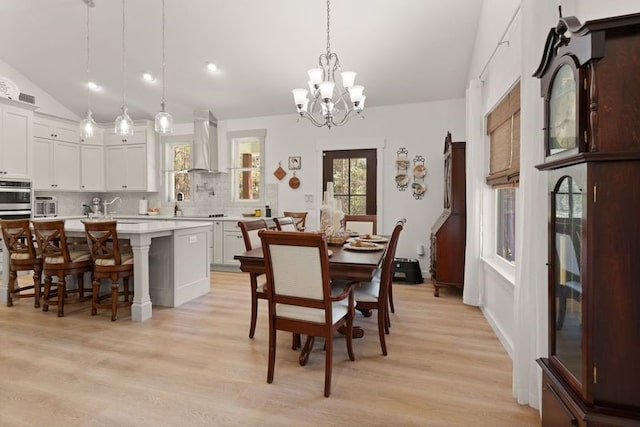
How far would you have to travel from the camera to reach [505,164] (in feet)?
10.2

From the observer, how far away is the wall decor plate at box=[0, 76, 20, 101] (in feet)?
16.7

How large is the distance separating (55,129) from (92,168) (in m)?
0.89

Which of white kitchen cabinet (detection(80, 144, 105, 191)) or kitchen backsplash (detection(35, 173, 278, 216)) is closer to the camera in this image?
kitchen backsplash (detection(35, 173, 278, 216))

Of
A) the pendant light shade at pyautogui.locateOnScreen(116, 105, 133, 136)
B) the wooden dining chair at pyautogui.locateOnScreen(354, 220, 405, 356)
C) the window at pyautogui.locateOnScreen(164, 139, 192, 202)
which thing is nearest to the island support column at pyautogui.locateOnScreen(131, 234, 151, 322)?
the pendant light shade at pyautogui.locateOnScreen(116, 105, 133, 136)

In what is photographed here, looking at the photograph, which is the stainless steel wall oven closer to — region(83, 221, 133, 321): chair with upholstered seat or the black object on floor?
region(83, 221, 133, 321): chair with upholstered seat

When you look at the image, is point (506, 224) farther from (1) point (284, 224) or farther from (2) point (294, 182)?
(2) point (294, 182)

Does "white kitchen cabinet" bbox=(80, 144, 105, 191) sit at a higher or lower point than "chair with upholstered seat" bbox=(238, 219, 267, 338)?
higher

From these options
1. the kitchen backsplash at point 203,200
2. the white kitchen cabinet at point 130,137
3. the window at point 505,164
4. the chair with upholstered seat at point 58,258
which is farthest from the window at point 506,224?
the white kitchen cabinet at point 130,137

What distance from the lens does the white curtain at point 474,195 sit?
149 inches

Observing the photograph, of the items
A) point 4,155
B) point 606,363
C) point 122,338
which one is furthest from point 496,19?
point 4,155

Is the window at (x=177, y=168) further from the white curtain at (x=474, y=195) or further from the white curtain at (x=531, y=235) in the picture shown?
the white curtain at (x=531, y=235)

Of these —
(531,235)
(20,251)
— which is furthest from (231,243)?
(531,235)

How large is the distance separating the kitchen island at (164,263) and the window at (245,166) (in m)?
2.11

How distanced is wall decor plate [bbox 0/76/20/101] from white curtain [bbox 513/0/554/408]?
658 cm
